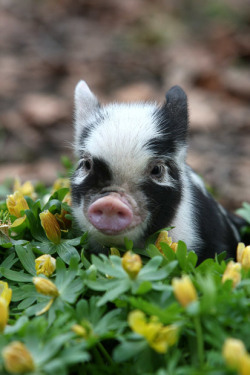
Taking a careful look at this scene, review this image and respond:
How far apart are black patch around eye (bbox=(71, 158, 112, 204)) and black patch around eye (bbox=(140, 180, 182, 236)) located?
0.56 feet

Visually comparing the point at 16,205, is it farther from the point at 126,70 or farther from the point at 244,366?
the point at 126,70

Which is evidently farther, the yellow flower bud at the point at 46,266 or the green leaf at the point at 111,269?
the yellow flower bud at the point at 46,266

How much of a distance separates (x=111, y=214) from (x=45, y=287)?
1.79 feet

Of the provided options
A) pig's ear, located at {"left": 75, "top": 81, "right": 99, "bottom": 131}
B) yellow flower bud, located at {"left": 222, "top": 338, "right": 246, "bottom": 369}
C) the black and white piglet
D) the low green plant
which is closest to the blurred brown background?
pig's ear, located at {"left": 75, "top": 81, "right": 99, "bottom": 131}

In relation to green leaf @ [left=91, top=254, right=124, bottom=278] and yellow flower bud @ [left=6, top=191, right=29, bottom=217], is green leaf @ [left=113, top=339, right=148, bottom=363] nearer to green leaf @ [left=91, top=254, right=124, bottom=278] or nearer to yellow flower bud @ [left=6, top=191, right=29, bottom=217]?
green leaf @ [left=91, top=254, right=124, bottom=278]

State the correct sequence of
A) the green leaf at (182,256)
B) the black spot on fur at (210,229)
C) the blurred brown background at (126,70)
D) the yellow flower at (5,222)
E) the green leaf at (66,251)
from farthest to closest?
the blurred brown background at (126,70)
the black spot on fur at (210,229)
the yellow flower at (5,222)
the green leaf at (66,251)
the green leaf at (182,256)

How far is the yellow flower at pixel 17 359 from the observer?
148 centimetres

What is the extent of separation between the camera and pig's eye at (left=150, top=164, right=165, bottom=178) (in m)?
2.61

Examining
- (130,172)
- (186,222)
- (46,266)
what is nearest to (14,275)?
(46,266)

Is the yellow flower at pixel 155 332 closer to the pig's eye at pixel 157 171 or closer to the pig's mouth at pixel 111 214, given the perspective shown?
the pig's mouth at pixel 111 214

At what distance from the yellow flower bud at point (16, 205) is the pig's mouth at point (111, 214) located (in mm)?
361

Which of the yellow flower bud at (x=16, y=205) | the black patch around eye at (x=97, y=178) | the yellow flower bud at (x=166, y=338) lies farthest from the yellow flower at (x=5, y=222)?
the yellow flower bud at (x=166, y=338)

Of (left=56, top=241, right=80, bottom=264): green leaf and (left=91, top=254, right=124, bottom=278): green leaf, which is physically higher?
(left=91, top=254, right=124, bottom=278): green leaf

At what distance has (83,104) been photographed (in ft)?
10.4
